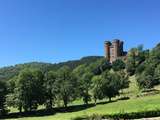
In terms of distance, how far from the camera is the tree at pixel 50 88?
120875 mm

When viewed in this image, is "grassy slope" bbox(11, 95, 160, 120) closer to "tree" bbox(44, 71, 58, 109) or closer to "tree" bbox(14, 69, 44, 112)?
"tree" bbox(14, 69, 44, 112)

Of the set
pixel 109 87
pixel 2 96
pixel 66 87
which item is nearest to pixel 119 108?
pixel 66 87

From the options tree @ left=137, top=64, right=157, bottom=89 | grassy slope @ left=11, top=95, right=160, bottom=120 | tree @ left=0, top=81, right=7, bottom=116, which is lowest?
grassy slope @ left=11, top=95, right=160, bottom=120

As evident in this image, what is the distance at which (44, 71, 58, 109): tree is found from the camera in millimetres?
120875

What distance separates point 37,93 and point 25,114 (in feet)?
29.1

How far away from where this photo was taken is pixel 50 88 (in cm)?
12331

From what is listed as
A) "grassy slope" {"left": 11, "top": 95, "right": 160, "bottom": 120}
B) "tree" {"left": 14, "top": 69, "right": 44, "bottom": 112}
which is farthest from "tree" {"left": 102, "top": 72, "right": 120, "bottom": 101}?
"grassy slope" {"left": 11, "top": 95, "right": 160, "bottom": 120}

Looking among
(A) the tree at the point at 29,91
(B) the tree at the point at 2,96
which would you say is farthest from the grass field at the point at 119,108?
(B) the tree at the point at 2,96

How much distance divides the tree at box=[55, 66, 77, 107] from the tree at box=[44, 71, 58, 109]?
1.49 m

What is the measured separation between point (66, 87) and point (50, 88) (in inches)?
232

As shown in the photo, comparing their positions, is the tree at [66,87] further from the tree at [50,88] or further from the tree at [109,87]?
the tree at [109,87]

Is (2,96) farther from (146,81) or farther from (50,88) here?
(146,81)

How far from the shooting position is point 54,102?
123562 millimetres

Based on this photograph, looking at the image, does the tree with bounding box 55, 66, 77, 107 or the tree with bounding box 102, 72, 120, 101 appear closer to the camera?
the tree with bounding box 55, 66, 77, 107
